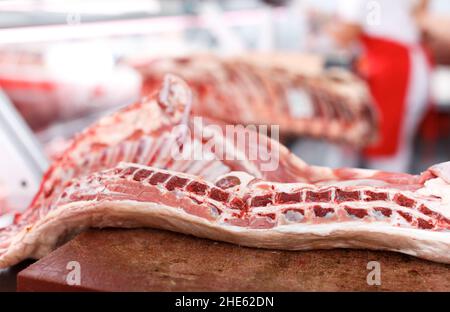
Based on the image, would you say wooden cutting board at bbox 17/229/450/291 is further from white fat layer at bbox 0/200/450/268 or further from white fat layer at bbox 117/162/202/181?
white fat layer at bbox 117/162/202/181

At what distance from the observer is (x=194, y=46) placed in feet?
13.1

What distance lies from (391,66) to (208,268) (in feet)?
10.0

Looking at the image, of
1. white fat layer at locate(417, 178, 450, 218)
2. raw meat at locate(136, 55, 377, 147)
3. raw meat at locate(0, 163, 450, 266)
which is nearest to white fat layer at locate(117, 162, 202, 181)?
raw meat at locate(0, 163, 450, 266)

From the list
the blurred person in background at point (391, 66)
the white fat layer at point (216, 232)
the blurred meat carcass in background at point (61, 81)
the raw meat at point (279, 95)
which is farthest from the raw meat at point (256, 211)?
the blurred person in background at point (391, 66)

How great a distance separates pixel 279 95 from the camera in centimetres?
368

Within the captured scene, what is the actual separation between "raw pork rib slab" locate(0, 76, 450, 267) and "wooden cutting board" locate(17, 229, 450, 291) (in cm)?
3

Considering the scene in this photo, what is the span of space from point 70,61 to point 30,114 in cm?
39

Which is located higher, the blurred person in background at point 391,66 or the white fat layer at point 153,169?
the blurred person in background at point 391,66

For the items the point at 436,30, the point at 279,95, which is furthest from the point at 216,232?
the point at 436,30

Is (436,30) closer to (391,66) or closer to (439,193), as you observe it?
(391,66)

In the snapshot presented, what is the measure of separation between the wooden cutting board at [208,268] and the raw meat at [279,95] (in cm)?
206

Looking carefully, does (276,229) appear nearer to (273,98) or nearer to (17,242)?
(17,242)

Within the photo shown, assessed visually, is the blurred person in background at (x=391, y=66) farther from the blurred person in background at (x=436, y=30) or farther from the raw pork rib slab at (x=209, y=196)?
the raw pork rib slab at (x=209, y=196)

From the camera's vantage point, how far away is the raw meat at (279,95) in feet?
11.6
